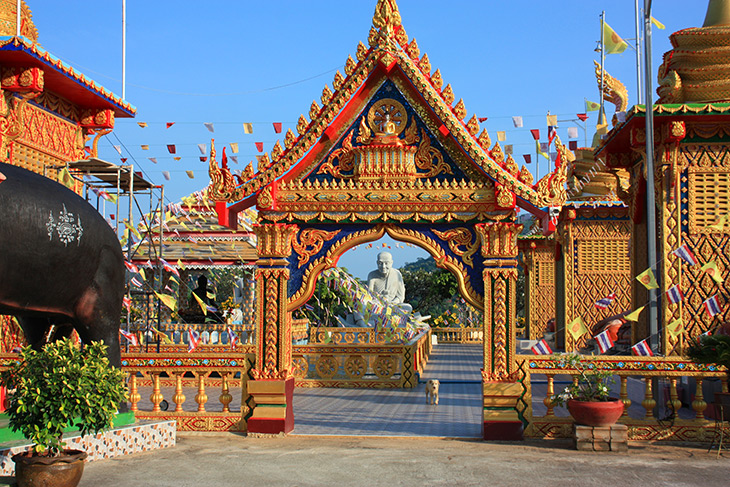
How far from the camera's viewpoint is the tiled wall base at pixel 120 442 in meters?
7.59

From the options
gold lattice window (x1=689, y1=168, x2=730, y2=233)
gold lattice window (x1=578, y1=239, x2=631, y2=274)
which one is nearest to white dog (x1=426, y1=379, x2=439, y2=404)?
gold lattice window (x1=689, y1=168, x2=730, y2=233)

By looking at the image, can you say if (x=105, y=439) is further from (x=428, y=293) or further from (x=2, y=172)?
(x=428, y=293)

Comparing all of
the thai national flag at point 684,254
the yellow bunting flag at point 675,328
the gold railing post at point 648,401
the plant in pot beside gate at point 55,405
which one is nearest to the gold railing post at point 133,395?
the plant in pot beside gate at point 55,405

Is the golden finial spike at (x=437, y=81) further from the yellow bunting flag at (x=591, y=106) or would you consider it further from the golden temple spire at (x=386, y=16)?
the yellow bunting flag at (x=591, y=106)

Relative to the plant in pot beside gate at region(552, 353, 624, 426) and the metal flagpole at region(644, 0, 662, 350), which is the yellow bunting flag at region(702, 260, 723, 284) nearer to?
the metal flagpole at region(644, 0, 662, 350)

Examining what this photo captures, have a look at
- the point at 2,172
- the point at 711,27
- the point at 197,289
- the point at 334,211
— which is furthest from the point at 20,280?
the point at 197,289

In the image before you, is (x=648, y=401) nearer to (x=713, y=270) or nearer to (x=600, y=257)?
(x=713, y=270)

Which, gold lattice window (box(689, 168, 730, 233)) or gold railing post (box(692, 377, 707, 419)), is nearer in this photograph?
gold railing post (box(692, 377, 707, 419))

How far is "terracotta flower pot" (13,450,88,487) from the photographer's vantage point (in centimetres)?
660

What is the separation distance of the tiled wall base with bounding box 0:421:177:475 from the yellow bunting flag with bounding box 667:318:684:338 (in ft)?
24.2

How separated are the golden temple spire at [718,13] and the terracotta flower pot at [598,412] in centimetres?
807

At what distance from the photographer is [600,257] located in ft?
74.4

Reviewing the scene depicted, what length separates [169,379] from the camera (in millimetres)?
16984

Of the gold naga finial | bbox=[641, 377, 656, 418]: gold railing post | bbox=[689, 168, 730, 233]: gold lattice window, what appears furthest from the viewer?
the gold naga finial
